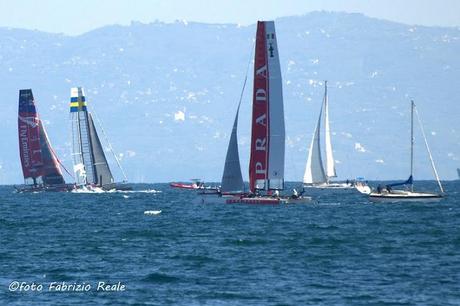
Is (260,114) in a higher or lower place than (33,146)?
lower

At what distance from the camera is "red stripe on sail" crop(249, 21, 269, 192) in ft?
318

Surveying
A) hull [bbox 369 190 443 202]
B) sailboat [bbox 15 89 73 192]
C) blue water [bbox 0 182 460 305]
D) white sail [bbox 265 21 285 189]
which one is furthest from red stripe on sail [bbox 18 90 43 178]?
white sail [bbox 265 21 285 189]

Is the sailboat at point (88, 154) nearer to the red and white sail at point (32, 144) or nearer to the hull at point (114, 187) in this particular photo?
the hull at point (114, 187)

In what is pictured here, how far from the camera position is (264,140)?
9869 cm

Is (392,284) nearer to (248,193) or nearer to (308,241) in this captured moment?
(308,241)

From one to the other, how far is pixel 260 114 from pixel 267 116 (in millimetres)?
524

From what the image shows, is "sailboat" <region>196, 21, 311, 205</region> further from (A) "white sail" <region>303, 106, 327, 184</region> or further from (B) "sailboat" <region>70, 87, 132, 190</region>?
(B) "sailboat" <region>70, 87, 132, 190</region>

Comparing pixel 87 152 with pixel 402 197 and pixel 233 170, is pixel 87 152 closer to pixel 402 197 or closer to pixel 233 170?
pixel 402 197

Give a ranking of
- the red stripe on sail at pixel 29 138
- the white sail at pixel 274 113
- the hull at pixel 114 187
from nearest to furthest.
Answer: the white sail at pixel 274 113, the hull at pixel 114 187, the red stripe on sail at pixel 29 138

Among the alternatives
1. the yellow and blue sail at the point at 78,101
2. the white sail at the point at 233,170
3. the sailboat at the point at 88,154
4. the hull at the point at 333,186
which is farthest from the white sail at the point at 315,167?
the white sail at the point at 233,170

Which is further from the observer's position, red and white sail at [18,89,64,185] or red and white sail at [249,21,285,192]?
red and white sail at [18,89,64,185]

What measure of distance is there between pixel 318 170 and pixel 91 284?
338 feet

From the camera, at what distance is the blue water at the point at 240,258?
47.8 metres

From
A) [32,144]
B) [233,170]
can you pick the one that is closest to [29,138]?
[32,144]
